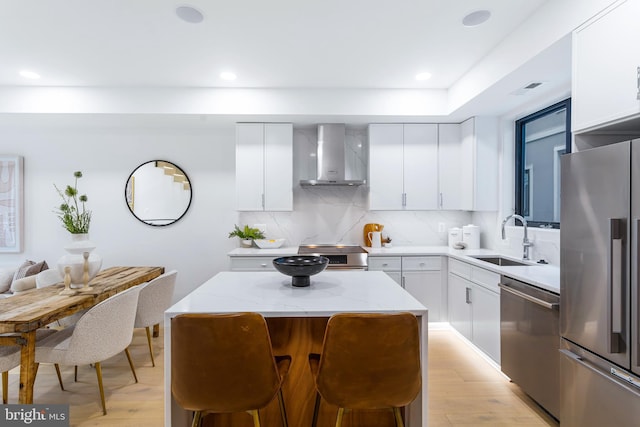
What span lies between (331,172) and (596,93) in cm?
259

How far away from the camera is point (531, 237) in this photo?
3.19 m

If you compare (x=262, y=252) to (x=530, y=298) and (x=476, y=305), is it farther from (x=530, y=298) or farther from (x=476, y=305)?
(x=530, y=298)

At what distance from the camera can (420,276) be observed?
147 inches

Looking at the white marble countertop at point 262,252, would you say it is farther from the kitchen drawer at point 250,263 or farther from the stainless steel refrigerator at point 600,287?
the stainless steel refrigerator at point 600,287

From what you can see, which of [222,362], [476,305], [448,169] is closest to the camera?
[222,362]

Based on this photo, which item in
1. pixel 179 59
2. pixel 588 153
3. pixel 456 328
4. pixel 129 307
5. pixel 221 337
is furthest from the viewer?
pixel 456 328

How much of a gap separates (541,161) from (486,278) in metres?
1.36

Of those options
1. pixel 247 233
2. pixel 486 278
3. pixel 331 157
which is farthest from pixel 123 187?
pixel 486 278

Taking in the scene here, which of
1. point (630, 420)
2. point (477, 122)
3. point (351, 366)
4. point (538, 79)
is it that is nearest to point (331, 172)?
point (477, 122)

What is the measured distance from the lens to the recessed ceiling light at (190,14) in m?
2.26

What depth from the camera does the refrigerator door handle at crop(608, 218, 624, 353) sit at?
150 centimetres

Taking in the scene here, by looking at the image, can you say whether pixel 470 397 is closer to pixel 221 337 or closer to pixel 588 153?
pixel 588 153

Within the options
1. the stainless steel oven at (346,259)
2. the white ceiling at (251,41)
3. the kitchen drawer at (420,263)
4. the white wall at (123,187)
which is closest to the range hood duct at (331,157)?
the white ceiling at (251,41)

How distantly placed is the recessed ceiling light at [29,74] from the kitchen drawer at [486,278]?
15.3 ft
